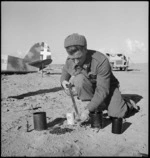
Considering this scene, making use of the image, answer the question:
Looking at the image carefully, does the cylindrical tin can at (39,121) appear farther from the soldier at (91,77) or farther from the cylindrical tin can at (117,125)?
the cylindrical tin can at (117,125)

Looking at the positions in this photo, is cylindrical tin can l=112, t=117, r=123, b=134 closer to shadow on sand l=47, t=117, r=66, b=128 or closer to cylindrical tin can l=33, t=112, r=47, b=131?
shadow on sand l=47, t=117, r=66, b=128

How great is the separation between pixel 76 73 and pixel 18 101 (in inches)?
93.9

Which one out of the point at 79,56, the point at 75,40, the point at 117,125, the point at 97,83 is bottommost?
the point at 117,125

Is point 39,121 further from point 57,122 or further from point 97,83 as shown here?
point 97,83

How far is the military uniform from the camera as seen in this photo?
11.0ft

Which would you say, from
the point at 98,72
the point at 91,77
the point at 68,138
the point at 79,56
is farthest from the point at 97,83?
the point at 68,138

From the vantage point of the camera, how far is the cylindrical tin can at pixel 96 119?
3.32m

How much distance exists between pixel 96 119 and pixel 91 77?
2.52 feet

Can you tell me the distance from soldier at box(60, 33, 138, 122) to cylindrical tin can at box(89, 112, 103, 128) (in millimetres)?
83

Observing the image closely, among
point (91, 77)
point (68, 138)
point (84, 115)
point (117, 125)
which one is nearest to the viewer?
point (68, 138)

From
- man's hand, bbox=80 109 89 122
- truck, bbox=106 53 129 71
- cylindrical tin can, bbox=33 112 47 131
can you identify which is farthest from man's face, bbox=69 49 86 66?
truck, bbox=106 53 129 71

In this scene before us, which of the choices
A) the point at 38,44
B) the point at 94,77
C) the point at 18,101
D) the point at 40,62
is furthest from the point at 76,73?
the point at 38,44

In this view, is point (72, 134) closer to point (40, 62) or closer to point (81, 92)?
point (81, 92)

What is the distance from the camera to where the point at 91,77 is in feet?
12.2
